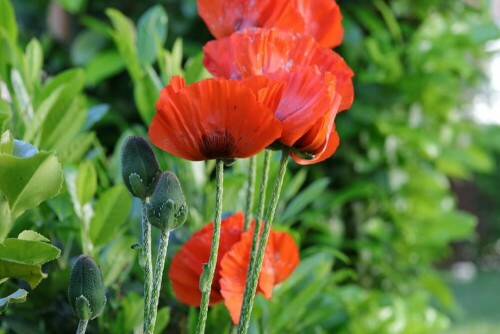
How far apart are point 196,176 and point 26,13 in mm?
1088

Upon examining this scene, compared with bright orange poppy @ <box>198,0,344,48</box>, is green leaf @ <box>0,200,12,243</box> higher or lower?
higher

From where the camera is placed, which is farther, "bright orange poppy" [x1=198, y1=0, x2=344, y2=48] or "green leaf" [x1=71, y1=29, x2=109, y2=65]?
"green leaf" [x1=71, y1=29, x2=109, y2=65]

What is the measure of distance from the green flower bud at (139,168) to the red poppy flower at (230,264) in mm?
103

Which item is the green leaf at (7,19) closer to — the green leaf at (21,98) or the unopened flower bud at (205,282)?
the green leaf at (21,98)

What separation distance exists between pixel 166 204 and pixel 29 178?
0.08 m

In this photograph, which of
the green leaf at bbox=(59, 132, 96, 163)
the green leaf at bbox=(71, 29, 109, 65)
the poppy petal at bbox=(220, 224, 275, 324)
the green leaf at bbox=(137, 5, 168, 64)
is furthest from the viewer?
the green leaf at bbox=(71, 29, 109, 65)

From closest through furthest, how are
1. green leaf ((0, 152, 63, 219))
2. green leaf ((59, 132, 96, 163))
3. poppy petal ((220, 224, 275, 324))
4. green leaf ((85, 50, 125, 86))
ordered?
1. green leaf ((0, 152, 63, 219))
2. poppy petal ((220, 224, 275, 324))
3. green leaf ((59, 132, 96, 163))
4. green leaf ((85, 50, 125, 86))

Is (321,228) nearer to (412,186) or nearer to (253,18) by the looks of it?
(412,186)

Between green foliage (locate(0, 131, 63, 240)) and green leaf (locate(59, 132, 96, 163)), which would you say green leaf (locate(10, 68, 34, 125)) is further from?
green foliage (locate(0, 131, 63, 240))

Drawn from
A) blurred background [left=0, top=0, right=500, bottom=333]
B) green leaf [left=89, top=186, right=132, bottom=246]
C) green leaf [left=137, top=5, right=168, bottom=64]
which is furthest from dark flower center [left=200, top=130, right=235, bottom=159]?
blurred background [left=0, top=0, right=500, bottom=333]

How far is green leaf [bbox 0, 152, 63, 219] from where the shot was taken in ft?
1.51

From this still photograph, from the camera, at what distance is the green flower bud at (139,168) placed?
1.69 feet

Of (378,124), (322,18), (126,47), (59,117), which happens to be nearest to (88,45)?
(378,124)

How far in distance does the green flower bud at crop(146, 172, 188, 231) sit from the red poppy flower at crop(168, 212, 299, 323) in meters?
0.12
